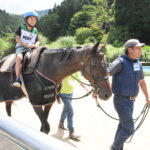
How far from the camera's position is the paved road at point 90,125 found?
4965mm

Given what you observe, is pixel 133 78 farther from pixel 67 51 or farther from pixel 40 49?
pixel 40 49

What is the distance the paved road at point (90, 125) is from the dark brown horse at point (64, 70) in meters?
1.06

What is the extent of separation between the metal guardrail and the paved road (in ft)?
11.4

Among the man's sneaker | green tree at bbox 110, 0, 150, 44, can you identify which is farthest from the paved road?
green tree at bbox 110, 0, 150, 44

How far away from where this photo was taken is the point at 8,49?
3319 centimetres

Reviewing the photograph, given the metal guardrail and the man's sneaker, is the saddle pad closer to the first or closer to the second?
the man's sneaker

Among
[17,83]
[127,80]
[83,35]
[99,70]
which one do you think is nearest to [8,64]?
[17,83]

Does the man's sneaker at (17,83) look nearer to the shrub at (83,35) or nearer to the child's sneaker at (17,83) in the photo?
the child's sneaker at (17,83)

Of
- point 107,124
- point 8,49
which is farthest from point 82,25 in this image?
point 107,124

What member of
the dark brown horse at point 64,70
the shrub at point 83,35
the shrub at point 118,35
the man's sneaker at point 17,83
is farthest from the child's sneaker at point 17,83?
the shrub at point 83,35

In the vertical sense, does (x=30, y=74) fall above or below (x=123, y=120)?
above

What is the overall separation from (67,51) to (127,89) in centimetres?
108

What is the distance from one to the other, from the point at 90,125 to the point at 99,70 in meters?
2.36

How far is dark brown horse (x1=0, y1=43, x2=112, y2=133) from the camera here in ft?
13.5
